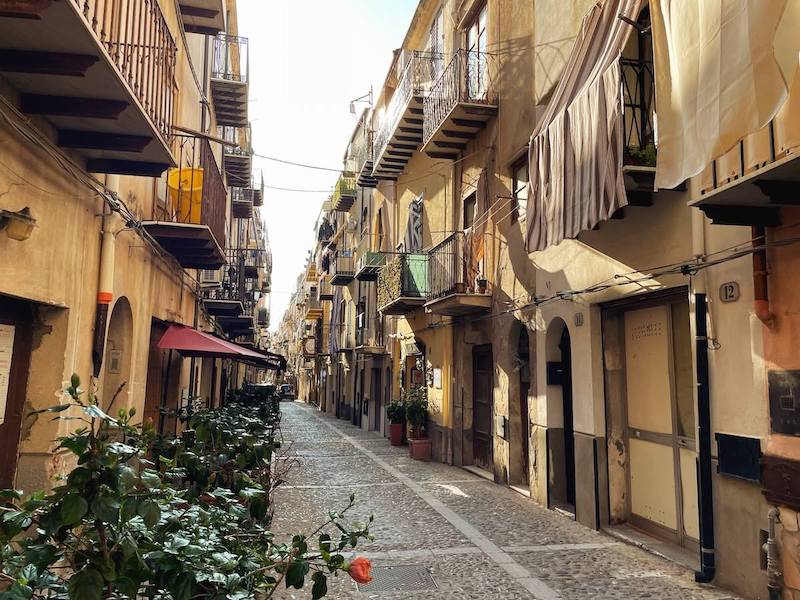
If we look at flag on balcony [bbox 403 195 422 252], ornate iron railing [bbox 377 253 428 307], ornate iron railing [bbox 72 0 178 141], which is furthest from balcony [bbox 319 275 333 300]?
ornate iron railing [bbox 72 0 178 141]

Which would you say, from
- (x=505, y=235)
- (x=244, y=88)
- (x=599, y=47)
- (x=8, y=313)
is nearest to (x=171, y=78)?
(x=8, y=313)

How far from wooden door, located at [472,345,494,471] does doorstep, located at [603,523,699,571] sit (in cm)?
470

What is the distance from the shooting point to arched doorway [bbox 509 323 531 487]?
35.0 ft

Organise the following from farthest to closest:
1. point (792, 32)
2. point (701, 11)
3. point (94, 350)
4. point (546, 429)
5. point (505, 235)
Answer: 1. point (505, 235)
2. point (546, 429)
3. point (94, 350)
4. point (701, 11)
5. point (792, 32)

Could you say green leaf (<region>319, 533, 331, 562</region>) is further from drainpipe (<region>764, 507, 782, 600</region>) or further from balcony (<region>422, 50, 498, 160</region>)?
balcony (<region>422, 50, 498, 160</region>)

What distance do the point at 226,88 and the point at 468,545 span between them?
1283 centimetres

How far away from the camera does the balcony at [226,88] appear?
15.1 metres

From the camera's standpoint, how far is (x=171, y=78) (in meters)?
6.77

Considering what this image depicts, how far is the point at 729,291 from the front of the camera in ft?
18.2

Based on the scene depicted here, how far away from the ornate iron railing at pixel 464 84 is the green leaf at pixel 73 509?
11256mm

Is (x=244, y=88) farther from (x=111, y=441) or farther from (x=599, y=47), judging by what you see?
(x=111, y=441)

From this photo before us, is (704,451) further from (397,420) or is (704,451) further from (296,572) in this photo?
(397,420)

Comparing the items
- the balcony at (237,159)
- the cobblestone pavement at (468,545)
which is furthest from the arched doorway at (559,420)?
the balcony at (237,159)

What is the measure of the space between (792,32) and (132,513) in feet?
14.2
